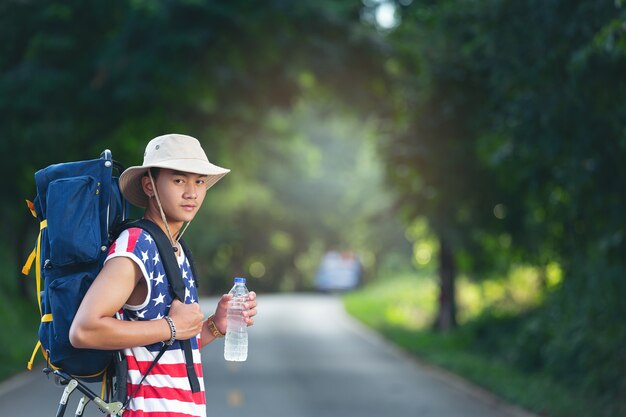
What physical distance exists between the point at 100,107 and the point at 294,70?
387cm

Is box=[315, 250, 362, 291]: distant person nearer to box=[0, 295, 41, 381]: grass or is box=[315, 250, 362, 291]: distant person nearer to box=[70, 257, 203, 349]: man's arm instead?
box=[0, 295, 41, 381]: grass

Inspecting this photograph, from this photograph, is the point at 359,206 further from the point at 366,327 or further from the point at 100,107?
the point at 100,107

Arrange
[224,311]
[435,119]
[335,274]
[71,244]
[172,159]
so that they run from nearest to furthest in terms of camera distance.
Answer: [71,244] → [172,159] → [224,311] → [435,119] → [335,274]

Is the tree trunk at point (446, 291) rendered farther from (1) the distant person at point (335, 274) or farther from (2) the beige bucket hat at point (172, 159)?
(1) the distant person at point (335, 274)

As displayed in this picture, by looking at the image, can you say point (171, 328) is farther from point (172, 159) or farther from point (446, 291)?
point (446, 291)

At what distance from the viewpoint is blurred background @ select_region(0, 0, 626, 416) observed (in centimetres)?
1220

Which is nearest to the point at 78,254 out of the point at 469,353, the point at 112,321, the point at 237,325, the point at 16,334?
the point at 112,321

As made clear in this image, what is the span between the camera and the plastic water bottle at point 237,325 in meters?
3.95

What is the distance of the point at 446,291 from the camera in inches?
983

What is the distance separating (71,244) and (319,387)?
487 inches

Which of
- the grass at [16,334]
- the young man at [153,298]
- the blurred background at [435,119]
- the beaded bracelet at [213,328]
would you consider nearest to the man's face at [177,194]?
the young man at [153,298]

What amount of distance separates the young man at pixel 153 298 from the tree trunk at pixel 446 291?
21010mm

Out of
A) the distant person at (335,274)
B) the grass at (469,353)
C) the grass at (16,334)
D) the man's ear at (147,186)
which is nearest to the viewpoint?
the man's ear at (147,186)

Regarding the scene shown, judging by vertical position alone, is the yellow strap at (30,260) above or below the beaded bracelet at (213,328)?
above
